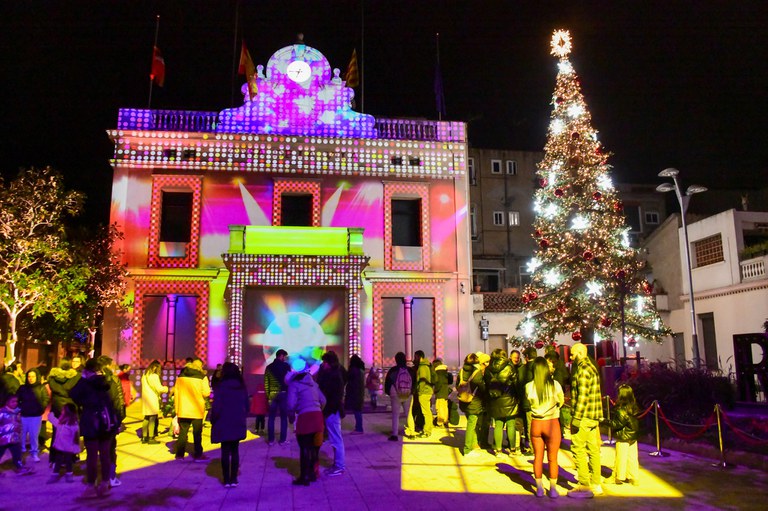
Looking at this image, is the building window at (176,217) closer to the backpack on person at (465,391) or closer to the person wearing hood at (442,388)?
the person wearing hood at (442,388)

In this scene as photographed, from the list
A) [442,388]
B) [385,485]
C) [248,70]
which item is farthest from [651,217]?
[385,485]

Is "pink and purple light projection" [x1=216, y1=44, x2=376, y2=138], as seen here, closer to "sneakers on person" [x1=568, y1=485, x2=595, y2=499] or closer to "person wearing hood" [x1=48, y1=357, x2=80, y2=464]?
"person wearing hood" [x1=48, y1=357, x2=80, y2=464]

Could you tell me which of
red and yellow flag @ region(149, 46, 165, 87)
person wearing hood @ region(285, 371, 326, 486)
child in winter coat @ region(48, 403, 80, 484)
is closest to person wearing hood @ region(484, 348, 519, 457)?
person wearing hood @ region(285, 371, 326, 486)

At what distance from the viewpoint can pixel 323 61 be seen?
2386cm

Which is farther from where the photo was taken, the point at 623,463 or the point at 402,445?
the point at 402,445

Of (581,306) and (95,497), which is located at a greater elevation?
(581,306)

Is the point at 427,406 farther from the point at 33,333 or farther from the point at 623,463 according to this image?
the point at 33,333

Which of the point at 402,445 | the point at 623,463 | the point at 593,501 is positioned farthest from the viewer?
the point at 402,445

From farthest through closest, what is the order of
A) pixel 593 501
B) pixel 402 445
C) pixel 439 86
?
pixel 439 86
pixel 402 445
pixel 593 501

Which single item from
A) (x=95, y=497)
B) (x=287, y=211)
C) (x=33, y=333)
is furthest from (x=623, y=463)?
(x=33, y=333)

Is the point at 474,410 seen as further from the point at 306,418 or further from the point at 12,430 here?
the point at 12,430

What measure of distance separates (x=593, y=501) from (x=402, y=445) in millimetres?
4773

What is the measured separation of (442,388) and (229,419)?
6.79 metres

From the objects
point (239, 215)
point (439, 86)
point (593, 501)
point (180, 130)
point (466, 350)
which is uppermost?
point (439, 86)
